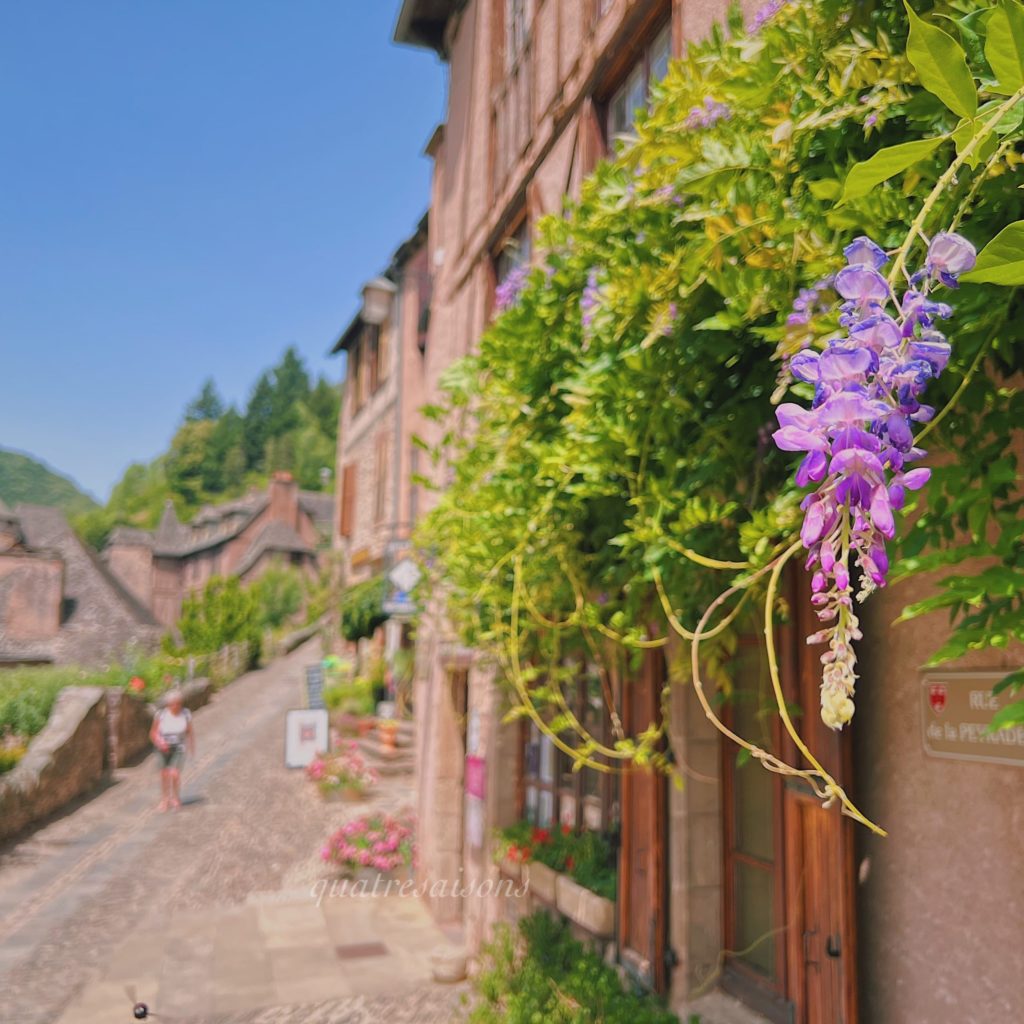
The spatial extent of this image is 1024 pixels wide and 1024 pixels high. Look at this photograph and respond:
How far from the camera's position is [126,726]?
15844 mm

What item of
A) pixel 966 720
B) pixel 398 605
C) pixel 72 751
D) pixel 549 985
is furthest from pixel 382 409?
pixel 966 720

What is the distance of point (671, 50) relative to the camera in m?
4.90

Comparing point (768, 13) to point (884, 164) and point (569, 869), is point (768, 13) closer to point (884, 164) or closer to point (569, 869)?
point (884, 164)

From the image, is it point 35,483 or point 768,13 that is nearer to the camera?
point 768,13

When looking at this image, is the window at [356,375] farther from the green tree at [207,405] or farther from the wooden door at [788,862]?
the green tree at [207,405]

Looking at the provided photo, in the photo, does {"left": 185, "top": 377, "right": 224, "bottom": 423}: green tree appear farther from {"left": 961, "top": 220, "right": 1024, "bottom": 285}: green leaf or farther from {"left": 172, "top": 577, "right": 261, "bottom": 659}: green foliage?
{"left": 961, "top": 220, "right": 1024, "bottom": 285}: green leaf

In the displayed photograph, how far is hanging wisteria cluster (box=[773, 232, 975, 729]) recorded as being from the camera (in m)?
0.98

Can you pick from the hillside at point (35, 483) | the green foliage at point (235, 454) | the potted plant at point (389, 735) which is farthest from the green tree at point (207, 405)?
the potted plant at point (389, 735)

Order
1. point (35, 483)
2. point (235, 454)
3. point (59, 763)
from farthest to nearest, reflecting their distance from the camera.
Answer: point (35, 483), point (235, 454), point (59, 763)

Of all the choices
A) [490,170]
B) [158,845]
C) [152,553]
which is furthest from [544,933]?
[152,553]

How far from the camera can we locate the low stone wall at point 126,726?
50.3 ft

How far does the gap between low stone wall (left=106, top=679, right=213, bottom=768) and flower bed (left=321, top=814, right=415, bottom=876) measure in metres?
7.82

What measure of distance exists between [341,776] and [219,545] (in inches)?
1596

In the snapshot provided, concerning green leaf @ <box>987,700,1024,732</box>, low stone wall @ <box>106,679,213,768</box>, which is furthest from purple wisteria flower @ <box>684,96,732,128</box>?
low stone wall @ <box>106,679,213,768</box>
